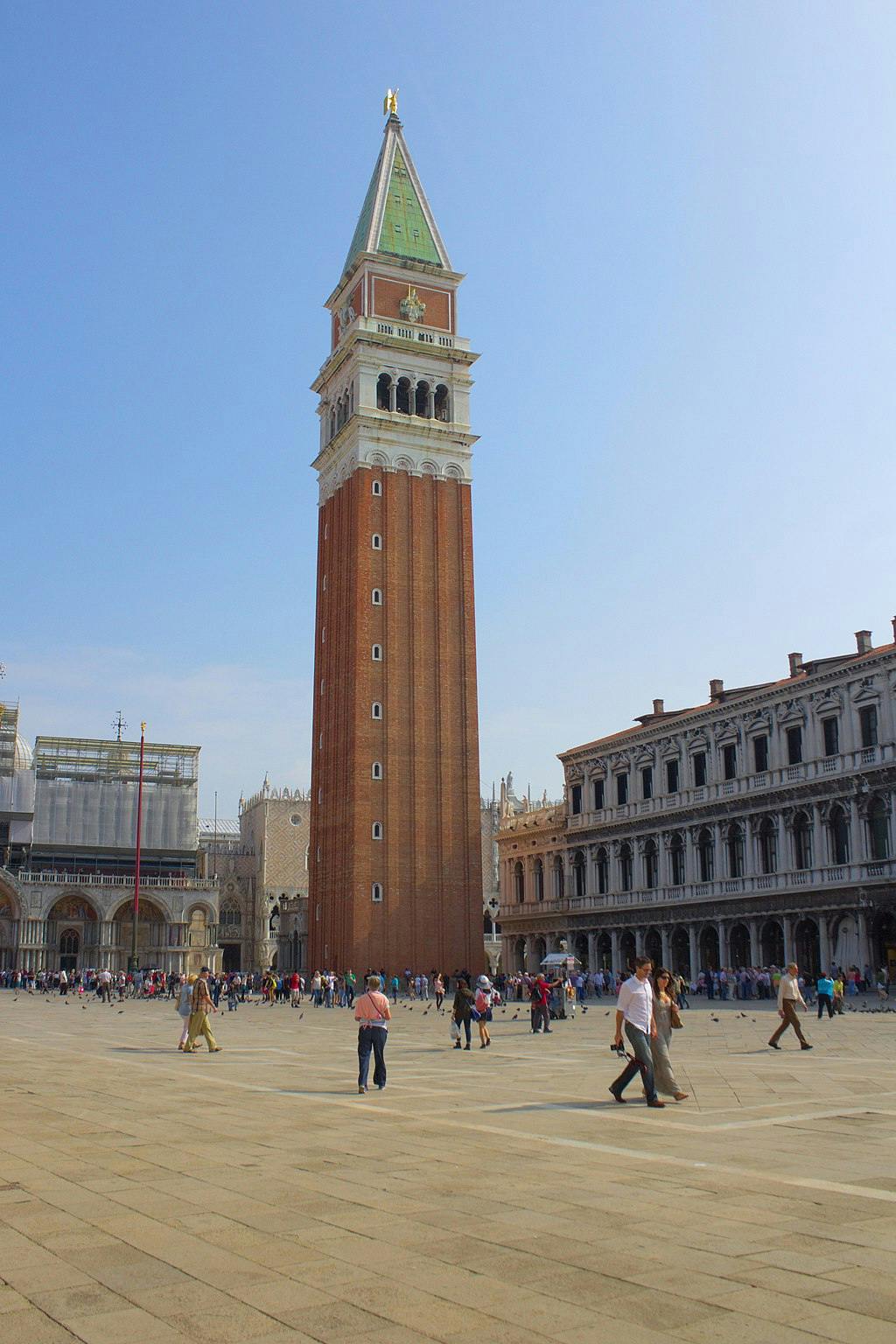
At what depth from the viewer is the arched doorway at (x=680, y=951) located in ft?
174

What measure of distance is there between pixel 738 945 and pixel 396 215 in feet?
151

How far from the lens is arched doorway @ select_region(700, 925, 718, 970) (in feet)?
169

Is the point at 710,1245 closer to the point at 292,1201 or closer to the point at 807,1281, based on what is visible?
the point at 807,1281

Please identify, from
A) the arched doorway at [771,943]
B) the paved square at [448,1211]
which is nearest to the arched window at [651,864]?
the arched doorway at [771,943]

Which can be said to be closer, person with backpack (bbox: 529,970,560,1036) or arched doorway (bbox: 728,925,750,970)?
person with backpack (bbox: 529,970,560,1036)

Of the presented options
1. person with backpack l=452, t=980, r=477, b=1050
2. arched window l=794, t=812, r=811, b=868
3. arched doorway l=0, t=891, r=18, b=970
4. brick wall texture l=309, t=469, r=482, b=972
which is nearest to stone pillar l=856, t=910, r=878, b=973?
arched window l=794, t=812, r=811, b=868

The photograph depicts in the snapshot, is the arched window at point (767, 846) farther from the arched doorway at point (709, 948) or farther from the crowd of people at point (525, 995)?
the arched doorway at point (709, 948)

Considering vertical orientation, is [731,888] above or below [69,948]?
above

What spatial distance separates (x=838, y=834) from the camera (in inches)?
1763

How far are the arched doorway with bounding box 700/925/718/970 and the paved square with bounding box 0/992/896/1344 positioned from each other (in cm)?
3579

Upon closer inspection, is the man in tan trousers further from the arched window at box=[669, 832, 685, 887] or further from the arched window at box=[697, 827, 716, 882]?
the arched window at box=[669, 832, 685, 887]

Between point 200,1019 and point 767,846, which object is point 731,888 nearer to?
point 767,846

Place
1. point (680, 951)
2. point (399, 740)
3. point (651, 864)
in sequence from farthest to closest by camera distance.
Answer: point (399, 740), point (651, 864), point (680, 951)

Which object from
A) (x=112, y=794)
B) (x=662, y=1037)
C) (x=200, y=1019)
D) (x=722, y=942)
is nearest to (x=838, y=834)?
(x=722, y=942)
